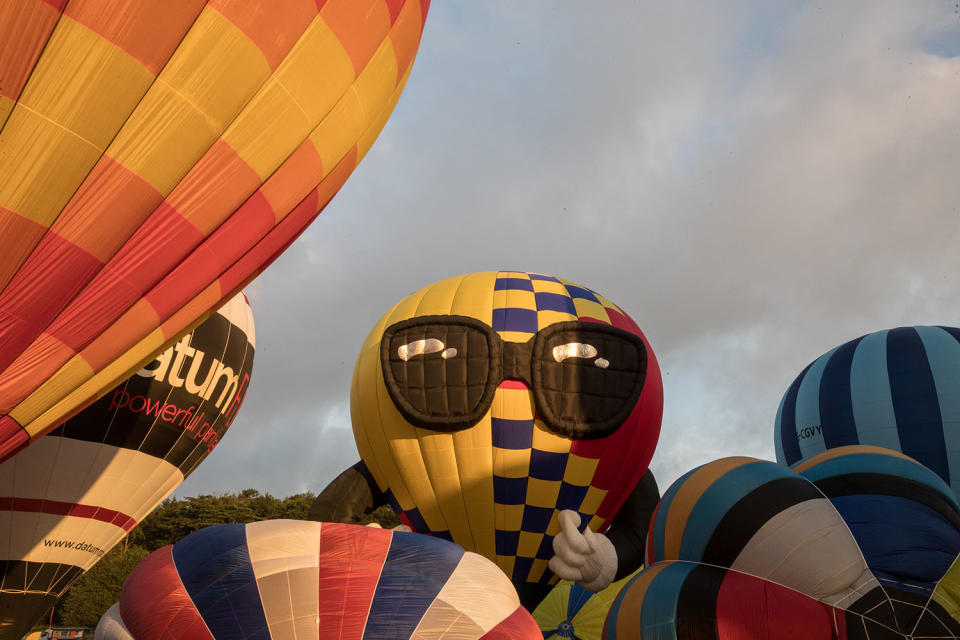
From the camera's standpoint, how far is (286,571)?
3500mm

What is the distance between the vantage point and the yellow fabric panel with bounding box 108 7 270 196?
3.84 m

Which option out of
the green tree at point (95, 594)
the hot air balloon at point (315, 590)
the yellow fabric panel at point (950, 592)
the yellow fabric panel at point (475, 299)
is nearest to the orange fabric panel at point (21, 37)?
the hot air balloon at point (315, 590)

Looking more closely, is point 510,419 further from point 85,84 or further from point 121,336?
point 85,84

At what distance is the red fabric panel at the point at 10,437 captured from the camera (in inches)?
161

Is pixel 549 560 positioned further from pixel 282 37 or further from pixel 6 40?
pixel 6 40

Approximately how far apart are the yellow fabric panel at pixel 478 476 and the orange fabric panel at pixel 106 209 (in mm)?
4183

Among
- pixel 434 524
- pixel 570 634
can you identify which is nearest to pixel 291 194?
pixel 434 524

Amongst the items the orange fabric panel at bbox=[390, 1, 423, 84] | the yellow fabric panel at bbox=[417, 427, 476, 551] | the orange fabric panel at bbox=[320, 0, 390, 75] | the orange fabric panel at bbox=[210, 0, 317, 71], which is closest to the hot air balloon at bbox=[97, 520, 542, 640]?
the orange fabric panel at bbox=[210, 0, 317, 71]

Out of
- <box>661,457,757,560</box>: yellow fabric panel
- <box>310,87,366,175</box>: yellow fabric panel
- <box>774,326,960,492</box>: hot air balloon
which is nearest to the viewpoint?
<box>310,87,366,175</box>: yellow fabric panel

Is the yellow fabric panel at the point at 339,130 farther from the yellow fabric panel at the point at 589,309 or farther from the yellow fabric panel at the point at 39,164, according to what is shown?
the yellow fabric panel at the point at 589,309

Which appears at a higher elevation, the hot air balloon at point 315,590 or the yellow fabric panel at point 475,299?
the yellow fabric panel at point 475,299

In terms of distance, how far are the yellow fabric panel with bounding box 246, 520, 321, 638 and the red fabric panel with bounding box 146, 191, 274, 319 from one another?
1443 mm

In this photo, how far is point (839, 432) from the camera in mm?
10844

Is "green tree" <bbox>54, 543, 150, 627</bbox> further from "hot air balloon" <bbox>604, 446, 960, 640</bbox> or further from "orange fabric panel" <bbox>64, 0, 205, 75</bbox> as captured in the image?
"orange fabric panel" <bbox>64, 0, 205, 75</bbox>
